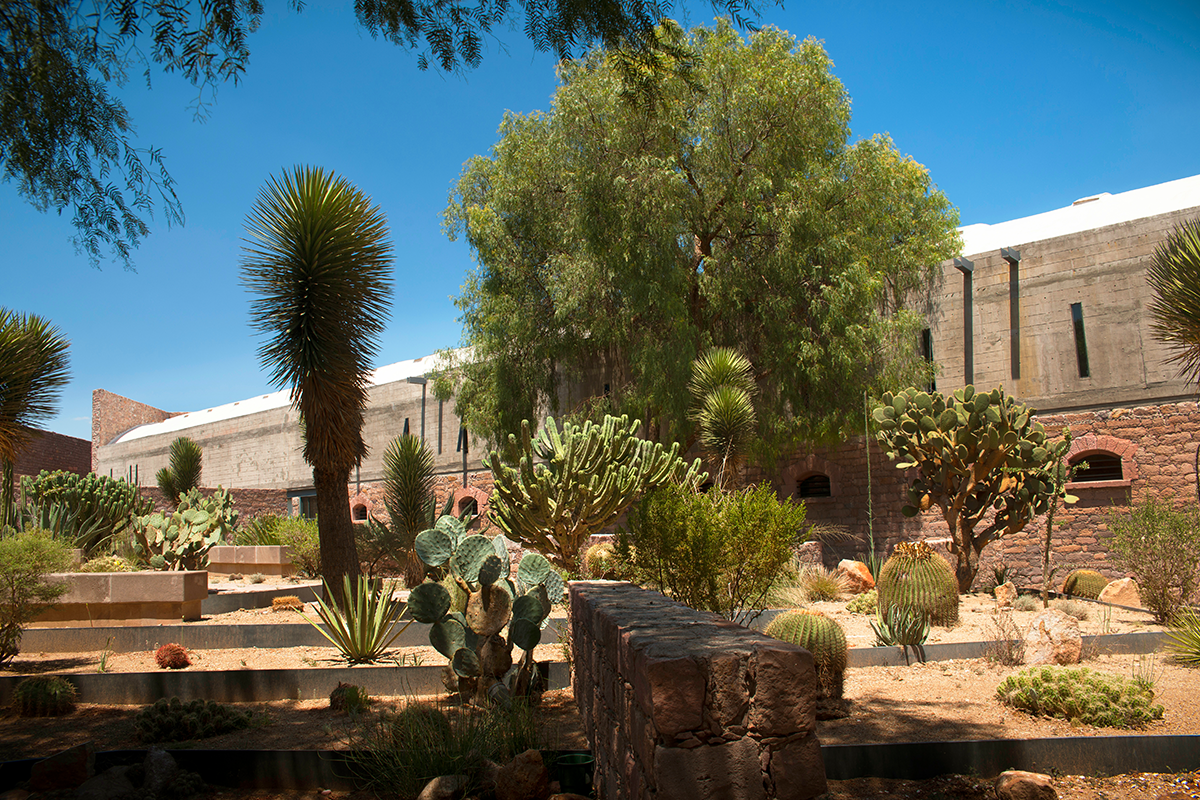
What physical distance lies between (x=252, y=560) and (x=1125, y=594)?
15983 millimetres

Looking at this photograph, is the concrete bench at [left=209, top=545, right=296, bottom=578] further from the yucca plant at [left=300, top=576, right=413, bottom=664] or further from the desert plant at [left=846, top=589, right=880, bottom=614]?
the desert plant at [left=846, top=589, right=880, bottom=614]

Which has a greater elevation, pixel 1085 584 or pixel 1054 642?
pixel 1054 642

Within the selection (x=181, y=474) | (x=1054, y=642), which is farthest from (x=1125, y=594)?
(x=181, y=474)

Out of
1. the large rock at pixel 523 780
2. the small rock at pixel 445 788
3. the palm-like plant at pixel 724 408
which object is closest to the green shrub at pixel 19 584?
the small rock at pixel 445 788

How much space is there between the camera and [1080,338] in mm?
14469

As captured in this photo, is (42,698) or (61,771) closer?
(61,771)

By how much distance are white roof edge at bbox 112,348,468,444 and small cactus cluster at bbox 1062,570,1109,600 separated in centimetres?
2121

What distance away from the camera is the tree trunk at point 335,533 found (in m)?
9.24

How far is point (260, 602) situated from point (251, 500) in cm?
1900

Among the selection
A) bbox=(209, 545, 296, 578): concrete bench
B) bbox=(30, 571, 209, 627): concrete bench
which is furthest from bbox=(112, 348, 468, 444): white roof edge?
bbox=(30, 571, 209, 627): concrete bench

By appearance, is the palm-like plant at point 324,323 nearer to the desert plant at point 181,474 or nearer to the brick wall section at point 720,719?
the brick wall section at point 720,719

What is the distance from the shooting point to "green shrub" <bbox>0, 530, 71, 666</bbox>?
25.6 ft

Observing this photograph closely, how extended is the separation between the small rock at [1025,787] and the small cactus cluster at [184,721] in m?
5.43

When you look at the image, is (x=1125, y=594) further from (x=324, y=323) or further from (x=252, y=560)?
(x=252, y=560)
